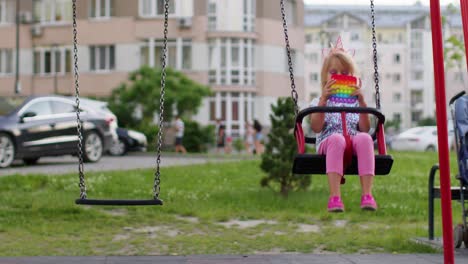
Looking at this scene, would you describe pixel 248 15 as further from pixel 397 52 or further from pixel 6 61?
pixel 397 52

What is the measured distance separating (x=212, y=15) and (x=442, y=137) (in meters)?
49.6

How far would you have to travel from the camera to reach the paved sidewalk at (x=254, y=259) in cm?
884

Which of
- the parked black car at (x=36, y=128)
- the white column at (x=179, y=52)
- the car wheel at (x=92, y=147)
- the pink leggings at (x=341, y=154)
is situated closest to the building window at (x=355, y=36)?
the white column at (x=179, y=52)

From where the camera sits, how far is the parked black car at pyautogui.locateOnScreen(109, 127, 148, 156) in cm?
3325

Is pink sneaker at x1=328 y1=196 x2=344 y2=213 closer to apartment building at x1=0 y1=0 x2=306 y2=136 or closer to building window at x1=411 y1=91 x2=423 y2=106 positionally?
apartment building at x1=0 y1=0 x2=306 y2=136

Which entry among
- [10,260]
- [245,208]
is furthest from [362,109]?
[245,208]

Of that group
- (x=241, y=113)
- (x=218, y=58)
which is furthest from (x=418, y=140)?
(x=218, y=58)

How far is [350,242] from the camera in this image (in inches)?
432

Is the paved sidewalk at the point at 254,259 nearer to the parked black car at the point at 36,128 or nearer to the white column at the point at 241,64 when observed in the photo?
the parked black car at the point at 36,128

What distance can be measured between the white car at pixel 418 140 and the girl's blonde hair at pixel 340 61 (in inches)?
1423

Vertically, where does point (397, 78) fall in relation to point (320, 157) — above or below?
above

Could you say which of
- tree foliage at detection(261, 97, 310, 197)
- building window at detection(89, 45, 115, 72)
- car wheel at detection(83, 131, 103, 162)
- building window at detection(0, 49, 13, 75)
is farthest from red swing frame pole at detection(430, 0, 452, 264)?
building window at detection(0, 49, 13, 75)

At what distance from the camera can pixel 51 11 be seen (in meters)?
57.4

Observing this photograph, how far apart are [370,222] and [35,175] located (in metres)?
6.92
